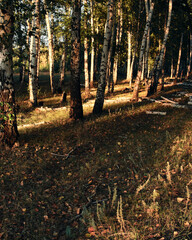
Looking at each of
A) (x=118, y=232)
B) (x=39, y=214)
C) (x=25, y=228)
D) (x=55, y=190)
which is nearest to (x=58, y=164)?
(x=55, y=190)

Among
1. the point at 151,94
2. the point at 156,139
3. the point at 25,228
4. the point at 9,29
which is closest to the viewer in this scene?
the point at 25,228

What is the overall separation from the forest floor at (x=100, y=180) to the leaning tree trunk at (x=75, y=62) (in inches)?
29.2

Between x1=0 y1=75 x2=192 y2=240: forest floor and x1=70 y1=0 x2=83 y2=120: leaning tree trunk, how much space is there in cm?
74

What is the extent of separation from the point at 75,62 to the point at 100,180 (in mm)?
6007

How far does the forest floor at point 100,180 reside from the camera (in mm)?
3984

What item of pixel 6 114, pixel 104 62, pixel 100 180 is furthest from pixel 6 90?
pixel 104 62

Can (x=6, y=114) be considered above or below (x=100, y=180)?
above

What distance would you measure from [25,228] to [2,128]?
12.9 feet

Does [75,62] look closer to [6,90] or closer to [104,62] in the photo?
[104,62]

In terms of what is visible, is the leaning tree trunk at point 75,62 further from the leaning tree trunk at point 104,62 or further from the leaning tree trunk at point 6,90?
the leaning tree trunk at point 6,90

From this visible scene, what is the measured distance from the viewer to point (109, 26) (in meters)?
10.3

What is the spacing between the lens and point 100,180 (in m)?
5.70

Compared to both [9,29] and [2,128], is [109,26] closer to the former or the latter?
[9,29]

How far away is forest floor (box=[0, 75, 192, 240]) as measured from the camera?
3.98 meters
